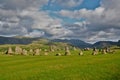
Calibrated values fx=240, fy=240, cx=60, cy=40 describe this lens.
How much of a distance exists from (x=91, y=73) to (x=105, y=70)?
16.9 feet

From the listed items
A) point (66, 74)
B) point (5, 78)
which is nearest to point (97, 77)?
point (66, 74)

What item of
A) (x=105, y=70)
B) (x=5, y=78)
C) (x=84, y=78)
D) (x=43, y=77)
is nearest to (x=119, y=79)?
(x=84, y=78)

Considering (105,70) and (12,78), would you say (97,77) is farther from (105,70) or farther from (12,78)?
(12,78)

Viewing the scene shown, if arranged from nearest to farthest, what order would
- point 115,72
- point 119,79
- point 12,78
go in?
point 119,79 → point 12,78 → point 115,72

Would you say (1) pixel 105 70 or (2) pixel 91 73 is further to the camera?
(1) pixel 105 70

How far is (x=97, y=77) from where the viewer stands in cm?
4303

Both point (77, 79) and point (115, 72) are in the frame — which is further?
point (115, 72)

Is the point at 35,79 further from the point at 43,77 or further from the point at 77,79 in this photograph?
the point at 77,79

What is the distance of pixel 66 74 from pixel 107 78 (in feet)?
25.8

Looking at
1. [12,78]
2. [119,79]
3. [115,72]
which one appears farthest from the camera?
[115,72]

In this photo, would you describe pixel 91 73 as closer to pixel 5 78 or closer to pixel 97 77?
pixel 97 77

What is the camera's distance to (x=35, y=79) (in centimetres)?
4172

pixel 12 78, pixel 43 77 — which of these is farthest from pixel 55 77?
pixel 12 78

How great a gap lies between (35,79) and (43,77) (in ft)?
6.57
